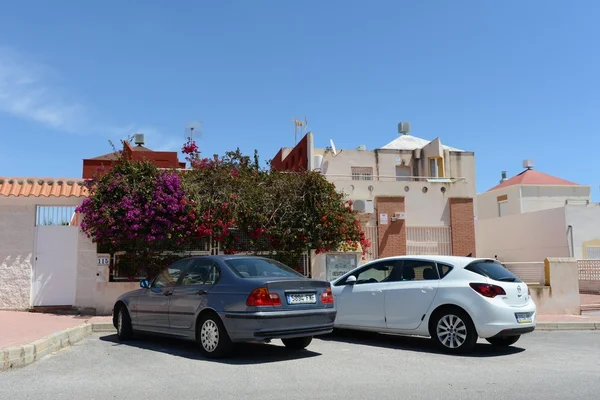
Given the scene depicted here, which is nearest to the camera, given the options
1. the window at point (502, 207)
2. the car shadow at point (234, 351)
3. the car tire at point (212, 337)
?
the car tire at point (212, 337)

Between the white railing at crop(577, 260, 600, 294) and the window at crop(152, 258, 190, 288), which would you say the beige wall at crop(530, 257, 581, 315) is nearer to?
the white railing at crop(577, 260, 600, 294)

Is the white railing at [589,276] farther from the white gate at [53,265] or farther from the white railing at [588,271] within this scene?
the white gate at [53,265]

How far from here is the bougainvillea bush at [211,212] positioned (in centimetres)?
1393

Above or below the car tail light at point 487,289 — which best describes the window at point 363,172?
above

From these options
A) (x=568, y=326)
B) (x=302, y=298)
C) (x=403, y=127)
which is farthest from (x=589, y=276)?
(x=302, y=298)

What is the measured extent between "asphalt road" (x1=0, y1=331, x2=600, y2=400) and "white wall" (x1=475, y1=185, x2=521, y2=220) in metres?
32.4

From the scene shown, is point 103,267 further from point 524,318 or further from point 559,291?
point 559,291

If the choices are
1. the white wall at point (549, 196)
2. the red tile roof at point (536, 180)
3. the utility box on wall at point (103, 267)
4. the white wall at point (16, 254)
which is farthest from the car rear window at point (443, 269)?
the red tile roof at point (536, 180)

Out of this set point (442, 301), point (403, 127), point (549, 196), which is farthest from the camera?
point (549, 196)

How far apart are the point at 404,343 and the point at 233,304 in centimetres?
368

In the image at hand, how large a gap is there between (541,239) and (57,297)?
27259mm

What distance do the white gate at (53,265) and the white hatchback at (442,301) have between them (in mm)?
7983

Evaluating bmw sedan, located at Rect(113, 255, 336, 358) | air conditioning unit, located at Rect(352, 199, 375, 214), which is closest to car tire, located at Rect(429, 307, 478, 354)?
bmw sedan, located at Rect(113, 255, 336, 358)

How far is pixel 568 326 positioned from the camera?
42.5 feet
